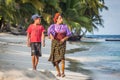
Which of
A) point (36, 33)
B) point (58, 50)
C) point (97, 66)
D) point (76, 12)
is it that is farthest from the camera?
point (76, 12)

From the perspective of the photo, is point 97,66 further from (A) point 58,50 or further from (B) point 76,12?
(B) point 76,12

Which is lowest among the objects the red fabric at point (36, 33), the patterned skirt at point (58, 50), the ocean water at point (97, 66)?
the ocean water at point (97, 66)

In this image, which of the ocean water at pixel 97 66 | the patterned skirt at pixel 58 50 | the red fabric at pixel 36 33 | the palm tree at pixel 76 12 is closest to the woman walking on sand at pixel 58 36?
the patterned skirt at pixel 58 50

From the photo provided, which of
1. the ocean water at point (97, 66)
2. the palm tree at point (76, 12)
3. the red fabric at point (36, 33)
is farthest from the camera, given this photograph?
the palm tree at point (76, 12)

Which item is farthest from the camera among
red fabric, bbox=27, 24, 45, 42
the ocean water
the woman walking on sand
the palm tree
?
the palm tree

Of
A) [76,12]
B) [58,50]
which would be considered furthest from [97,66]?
[76,12]

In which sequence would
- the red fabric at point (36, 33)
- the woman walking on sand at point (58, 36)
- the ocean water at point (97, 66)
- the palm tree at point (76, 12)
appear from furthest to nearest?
1. the palm tree at point (76, 12)
2. the ocean water at point (97, 66)
3. the red fabric at point (36, 33)
4. the woman walking on sand at point (58, 36)

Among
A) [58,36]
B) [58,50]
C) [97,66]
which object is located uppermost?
[58,36]

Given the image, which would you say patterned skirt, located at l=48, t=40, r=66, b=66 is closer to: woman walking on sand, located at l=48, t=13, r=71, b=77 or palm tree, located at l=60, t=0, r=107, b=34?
woman walking on sand, located at l=48, t=13, r=71, b=77

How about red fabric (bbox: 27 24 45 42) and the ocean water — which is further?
the ocean water

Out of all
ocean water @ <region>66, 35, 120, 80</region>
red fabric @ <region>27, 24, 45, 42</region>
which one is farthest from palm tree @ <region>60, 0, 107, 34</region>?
red fabric @ <region>27, 24, 45, 42</region>

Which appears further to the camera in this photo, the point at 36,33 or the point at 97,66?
the point at 97,66

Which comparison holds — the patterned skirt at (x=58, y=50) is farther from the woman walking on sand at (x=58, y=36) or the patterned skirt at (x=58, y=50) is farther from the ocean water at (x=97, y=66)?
the ocean water at (x=97, y=66)

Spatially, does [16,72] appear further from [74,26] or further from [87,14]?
[87,14]
